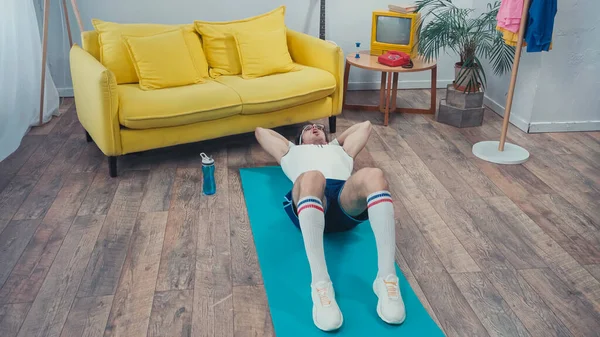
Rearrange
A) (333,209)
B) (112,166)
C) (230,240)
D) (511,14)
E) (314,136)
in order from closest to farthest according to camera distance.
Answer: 1. (333,209)
2. (230,240)
3. (314,136)
4. (112,166)
5. (511,14)

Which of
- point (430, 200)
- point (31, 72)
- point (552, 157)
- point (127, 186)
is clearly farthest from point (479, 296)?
point (31, 72)

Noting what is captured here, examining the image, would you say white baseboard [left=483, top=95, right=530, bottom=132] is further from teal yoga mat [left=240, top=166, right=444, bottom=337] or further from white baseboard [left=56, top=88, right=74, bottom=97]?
white baseboard [left=56, top=88, right=74, bottom=97]

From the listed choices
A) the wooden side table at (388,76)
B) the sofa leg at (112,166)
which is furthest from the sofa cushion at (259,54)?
the sofa leg at (112,166)

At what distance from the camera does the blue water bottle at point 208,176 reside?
282 cm

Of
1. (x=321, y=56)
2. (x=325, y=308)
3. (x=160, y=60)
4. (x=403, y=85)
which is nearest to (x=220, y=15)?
(x=321, y=56)

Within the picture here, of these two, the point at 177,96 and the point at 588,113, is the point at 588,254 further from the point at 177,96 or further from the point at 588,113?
the point at 177,96

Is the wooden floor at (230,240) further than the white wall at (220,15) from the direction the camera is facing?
No

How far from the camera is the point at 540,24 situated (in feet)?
10.3

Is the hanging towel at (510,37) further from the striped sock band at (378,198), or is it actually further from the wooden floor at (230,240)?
the striped sock band at (378,198)

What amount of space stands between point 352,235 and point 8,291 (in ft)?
4.73

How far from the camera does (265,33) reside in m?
3.61

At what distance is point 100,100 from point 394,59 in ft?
6.70

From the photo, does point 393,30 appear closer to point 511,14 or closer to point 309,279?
point 511,14

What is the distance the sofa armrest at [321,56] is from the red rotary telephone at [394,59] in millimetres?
437
